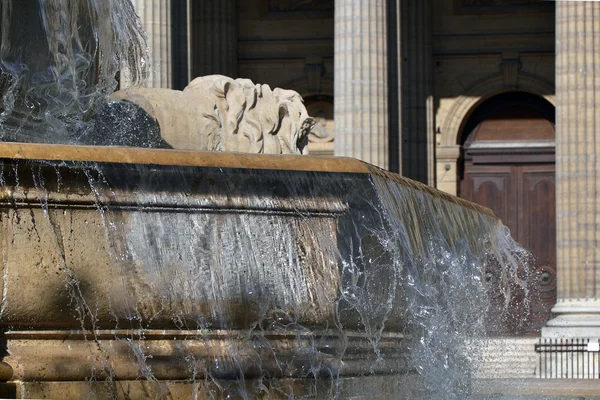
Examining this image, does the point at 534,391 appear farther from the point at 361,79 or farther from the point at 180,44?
the point at 180,44

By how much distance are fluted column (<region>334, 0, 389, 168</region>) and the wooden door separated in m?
5.51

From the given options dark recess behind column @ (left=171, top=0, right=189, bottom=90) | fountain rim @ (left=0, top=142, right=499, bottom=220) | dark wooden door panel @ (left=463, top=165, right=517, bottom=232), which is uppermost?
dark recess behind column @ (left=171, top=0, right=189, bottom=90)

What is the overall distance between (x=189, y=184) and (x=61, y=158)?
64cm

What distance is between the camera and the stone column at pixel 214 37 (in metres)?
35.7

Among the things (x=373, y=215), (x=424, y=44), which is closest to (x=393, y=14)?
(x=424, y=44)

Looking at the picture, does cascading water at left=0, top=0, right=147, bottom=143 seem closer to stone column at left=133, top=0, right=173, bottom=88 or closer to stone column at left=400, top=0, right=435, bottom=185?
stone column at left=133, top=0, right=173, bottom=88

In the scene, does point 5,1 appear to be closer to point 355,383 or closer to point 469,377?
point 355,383

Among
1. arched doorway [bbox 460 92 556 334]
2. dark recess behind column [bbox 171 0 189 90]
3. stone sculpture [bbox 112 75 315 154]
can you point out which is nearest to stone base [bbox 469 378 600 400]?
stone sculpture [bbox 112 75 315 154]

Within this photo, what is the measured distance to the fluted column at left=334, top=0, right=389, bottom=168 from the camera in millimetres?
29656

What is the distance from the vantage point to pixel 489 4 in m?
35.5

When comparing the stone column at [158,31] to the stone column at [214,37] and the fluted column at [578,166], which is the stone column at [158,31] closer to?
the stone column at [214,37]

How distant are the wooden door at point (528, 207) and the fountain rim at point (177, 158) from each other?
84.7ft

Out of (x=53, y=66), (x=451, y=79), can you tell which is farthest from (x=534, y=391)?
(x=451, y=79)

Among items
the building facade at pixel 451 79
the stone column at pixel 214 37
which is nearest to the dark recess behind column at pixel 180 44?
the building facade at pixel 451 79
